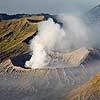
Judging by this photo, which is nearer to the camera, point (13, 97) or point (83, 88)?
point (83, 88)

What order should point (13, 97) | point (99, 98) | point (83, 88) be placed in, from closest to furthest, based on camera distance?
point (99, 98) < point (83, 88) < point (13, 97)

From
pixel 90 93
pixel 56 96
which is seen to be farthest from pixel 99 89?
pixel 56 96

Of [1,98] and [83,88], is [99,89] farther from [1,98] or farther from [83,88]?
[1,98]

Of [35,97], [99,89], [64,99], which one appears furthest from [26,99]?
[99,89]

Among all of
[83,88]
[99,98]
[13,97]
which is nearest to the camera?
[99,98]

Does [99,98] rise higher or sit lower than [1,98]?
lower

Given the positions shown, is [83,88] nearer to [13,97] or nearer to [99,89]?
[99,89]
